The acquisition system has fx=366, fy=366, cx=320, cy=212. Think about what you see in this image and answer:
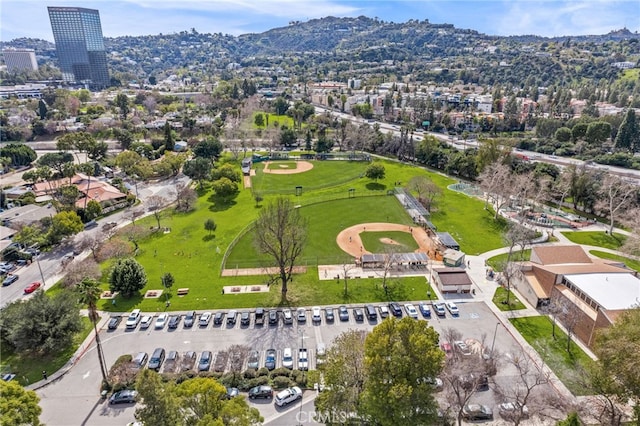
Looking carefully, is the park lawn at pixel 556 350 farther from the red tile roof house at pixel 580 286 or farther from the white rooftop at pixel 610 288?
the white rooftop at pixel 610 288

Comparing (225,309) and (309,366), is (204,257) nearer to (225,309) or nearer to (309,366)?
(225,309)

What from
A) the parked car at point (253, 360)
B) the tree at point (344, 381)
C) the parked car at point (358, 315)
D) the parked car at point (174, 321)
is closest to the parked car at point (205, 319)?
the parked car at point (174, 321)

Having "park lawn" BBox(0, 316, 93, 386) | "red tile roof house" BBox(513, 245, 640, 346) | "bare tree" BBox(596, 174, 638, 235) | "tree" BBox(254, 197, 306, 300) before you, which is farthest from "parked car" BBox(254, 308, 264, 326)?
"bare tree" BBox(596, 174, 638, 235)

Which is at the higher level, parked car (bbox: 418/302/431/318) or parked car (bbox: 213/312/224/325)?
parked car (bbox: 213/312/224/325)

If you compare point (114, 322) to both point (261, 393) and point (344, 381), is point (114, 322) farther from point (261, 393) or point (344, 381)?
point (344, 381)

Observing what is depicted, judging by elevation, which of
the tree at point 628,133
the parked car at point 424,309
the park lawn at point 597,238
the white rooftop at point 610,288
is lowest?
the parked car at point 424,309

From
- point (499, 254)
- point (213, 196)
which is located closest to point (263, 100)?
point (213, 196)

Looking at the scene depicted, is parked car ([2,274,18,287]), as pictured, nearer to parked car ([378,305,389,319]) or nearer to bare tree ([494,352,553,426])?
parked car ([378,305,389,319])
